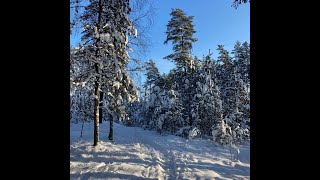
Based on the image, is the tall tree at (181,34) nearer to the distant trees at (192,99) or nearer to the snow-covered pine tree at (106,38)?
the distant trees at (192,99)

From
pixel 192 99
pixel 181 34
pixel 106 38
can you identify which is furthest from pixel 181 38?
pixel 106 38

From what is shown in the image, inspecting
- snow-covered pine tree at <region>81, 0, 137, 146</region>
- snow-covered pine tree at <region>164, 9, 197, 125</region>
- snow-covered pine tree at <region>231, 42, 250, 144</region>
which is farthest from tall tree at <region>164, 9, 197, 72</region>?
snow-covered pine tree at <region>81, 0, 137, 146</region>

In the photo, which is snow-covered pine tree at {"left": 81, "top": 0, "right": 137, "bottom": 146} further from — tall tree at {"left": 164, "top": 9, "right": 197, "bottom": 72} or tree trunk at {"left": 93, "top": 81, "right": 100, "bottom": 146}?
tall tree at {"left": 164, "top": 9, "right": 197, "bottom": 72}

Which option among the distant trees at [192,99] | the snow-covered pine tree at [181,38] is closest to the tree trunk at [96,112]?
the distant trees at [192,99]

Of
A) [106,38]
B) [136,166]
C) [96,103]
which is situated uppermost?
[106,38]

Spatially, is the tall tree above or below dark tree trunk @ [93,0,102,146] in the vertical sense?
above

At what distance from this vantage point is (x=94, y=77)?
15133mm

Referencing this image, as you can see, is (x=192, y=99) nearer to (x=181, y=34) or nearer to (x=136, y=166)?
(x=181, y=34)

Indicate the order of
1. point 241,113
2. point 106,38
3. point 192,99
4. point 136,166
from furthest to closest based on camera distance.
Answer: point 192,99 → point 241,113 → point 106,38 → point 136,166

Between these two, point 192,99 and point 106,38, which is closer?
point 106,38
